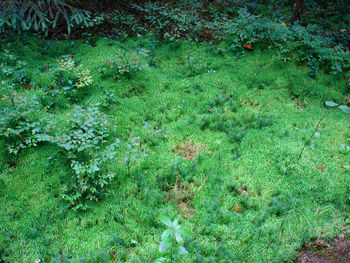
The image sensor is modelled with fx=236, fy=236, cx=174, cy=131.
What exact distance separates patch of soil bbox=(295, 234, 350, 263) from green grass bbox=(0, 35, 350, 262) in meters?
0.10

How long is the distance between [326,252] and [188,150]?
2122mm

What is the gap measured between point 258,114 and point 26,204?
393 cm

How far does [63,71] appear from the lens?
4.77 m

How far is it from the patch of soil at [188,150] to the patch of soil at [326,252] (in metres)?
1.82

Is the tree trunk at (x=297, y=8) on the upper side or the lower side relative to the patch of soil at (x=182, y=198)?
upper

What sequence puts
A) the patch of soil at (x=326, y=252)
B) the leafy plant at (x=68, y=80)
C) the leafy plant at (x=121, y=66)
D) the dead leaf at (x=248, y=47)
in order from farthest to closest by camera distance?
the dead leaf at (x=248, y=47), the leafy plant at (x=121, y=66), the leafy plant at (x=68, y=80), the patch of soil at (x=326, y=252)

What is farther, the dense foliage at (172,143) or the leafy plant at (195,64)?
the leafy plant at (195,64)

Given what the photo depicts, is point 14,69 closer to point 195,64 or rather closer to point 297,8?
point 195,64

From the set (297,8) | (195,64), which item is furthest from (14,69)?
(297,8)

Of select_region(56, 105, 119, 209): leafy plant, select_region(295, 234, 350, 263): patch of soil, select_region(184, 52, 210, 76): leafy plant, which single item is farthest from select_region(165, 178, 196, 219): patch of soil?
select_region(184, 52, 210, 76): leafy plant

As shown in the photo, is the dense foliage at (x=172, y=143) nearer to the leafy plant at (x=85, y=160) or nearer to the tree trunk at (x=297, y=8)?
the leafy plant at (x=85, y=160)

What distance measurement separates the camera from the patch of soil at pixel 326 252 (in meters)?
2.54

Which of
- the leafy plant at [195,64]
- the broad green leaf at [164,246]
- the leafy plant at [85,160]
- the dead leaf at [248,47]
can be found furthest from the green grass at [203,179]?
the dead leaf at [248,47]

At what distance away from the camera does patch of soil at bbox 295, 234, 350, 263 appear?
2.54 meters
